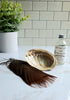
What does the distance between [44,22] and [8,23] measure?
423 mm

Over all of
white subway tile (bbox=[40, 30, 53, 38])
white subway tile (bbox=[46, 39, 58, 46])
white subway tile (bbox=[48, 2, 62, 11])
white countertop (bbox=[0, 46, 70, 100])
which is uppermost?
white subway tile (bbox=[48, 2, 62, 11])

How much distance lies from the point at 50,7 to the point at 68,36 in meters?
0.33

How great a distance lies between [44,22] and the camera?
4.00ft

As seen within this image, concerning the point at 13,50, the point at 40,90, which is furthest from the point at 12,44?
the point at 40,90

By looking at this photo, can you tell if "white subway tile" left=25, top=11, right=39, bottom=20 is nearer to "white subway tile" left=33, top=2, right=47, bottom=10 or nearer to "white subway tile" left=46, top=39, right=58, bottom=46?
"white subway tile" left=33, top=2, right=47, bottom=10

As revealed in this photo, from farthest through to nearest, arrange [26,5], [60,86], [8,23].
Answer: [26,5] → [8,23] → [60,86]

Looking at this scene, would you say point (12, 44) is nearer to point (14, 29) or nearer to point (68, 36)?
point (14, 29)

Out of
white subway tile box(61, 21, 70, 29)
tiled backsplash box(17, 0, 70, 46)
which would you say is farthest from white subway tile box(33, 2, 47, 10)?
white subway tile box(61, 21, 70, 29)

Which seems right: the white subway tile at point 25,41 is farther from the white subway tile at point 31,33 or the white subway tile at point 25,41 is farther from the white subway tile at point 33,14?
the white subway tile at point 33,14

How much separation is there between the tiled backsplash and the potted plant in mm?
247

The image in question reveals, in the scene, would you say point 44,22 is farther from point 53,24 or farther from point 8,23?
point 8,23

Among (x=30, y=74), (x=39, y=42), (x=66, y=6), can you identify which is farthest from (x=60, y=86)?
(x=66, y=6)

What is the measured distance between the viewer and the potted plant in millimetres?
906

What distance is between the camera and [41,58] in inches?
32.0
